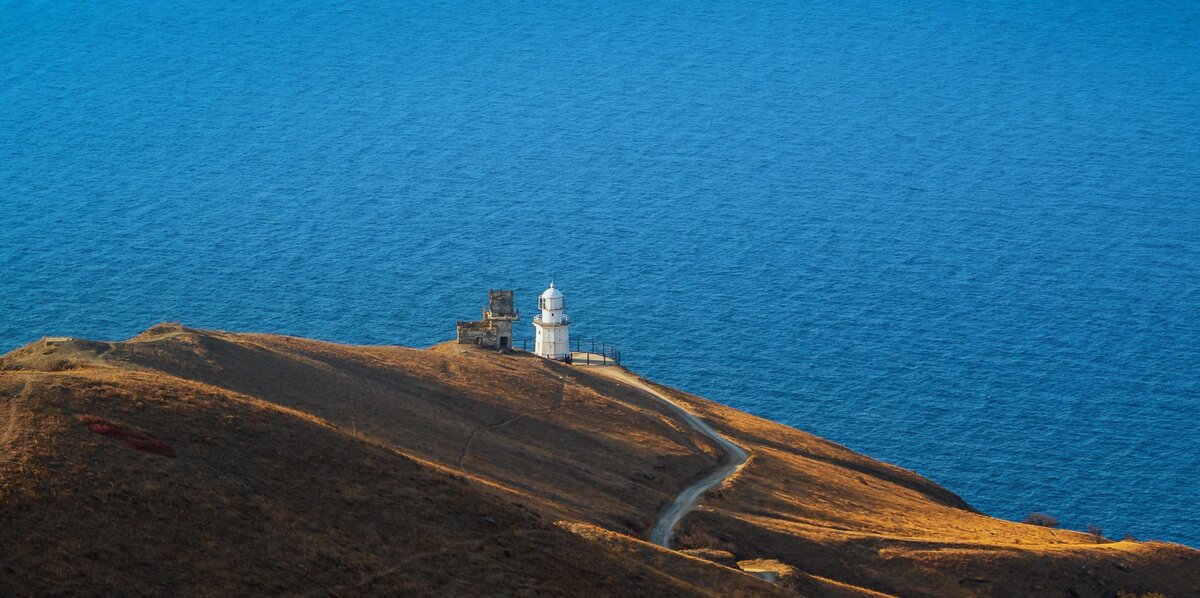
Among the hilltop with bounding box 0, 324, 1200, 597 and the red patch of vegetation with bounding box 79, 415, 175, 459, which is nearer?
the hilltop with bounding box 0, 324, 1200, 597

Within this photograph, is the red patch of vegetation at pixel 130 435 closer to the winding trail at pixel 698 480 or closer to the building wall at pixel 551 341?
the winding trail at pixel 698 480

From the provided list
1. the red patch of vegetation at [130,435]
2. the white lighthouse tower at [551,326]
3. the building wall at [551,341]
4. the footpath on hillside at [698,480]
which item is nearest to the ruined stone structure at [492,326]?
the white lighthouse tower at [551,326]

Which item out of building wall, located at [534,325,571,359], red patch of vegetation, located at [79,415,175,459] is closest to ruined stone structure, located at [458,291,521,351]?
building wall, located at [534,325,571,359]

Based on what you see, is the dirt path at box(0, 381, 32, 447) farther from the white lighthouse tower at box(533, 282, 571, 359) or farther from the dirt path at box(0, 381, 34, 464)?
the white lighthouse tower at box(533, 282, 571, 359)

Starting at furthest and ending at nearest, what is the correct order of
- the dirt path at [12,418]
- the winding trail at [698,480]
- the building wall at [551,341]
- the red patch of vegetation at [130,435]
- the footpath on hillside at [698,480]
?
the building wall at [551,341], the footpath on hillside at [698,480], the winding trail at [698,480], the red patch of vegetation at [130,435], the dirt path at [12,418]

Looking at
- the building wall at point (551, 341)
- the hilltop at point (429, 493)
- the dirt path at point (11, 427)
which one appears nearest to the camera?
the hilltop at point (429, 493)

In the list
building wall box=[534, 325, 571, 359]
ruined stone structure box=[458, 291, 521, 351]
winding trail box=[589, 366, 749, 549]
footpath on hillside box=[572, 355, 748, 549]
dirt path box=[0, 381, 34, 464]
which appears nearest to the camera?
dirt path box=[0, 381, 34, 464]
